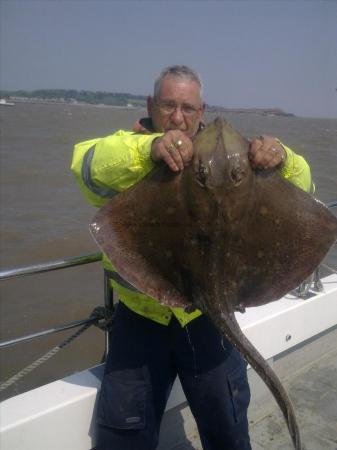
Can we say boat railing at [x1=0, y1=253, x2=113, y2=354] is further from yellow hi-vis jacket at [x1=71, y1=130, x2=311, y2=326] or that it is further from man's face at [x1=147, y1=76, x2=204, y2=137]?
man's face at [x1=147, y1=76, x2=204, y2=137]

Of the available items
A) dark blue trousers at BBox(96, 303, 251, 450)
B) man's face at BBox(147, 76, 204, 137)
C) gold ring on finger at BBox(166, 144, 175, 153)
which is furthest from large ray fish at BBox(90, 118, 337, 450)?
man's face at BBox(147, 76, 204, 137)

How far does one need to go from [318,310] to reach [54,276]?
24.8ft

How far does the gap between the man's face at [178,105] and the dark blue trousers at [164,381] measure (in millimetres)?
1210

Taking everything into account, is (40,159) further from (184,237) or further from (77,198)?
(184,237)

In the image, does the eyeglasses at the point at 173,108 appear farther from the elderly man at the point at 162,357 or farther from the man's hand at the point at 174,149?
the man's hand at the point at 174,149

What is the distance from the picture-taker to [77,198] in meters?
17.1

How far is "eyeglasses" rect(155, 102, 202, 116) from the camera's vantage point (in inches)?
110

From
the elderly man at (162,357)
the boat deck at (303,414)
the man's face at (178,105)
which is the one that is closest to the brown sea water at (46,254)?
the man's face at (178,105)

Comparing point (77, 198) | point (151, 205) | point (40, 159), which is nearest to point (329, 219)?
point (151, 205)

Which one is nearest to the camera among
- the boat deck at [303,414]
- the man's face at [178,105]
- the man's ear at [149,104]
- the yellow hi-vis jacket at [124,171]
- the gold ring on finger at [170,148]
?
the gold ring on finger at [170,148]

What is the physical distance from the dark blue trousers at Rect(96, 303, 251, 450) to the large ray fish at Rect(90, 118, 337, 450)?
0.45 m

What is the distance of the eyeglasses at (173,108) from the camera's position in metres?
2.79

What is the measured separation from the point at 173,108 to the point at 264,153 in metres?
0.82

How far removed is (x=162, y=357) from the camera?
2754 millimetres
